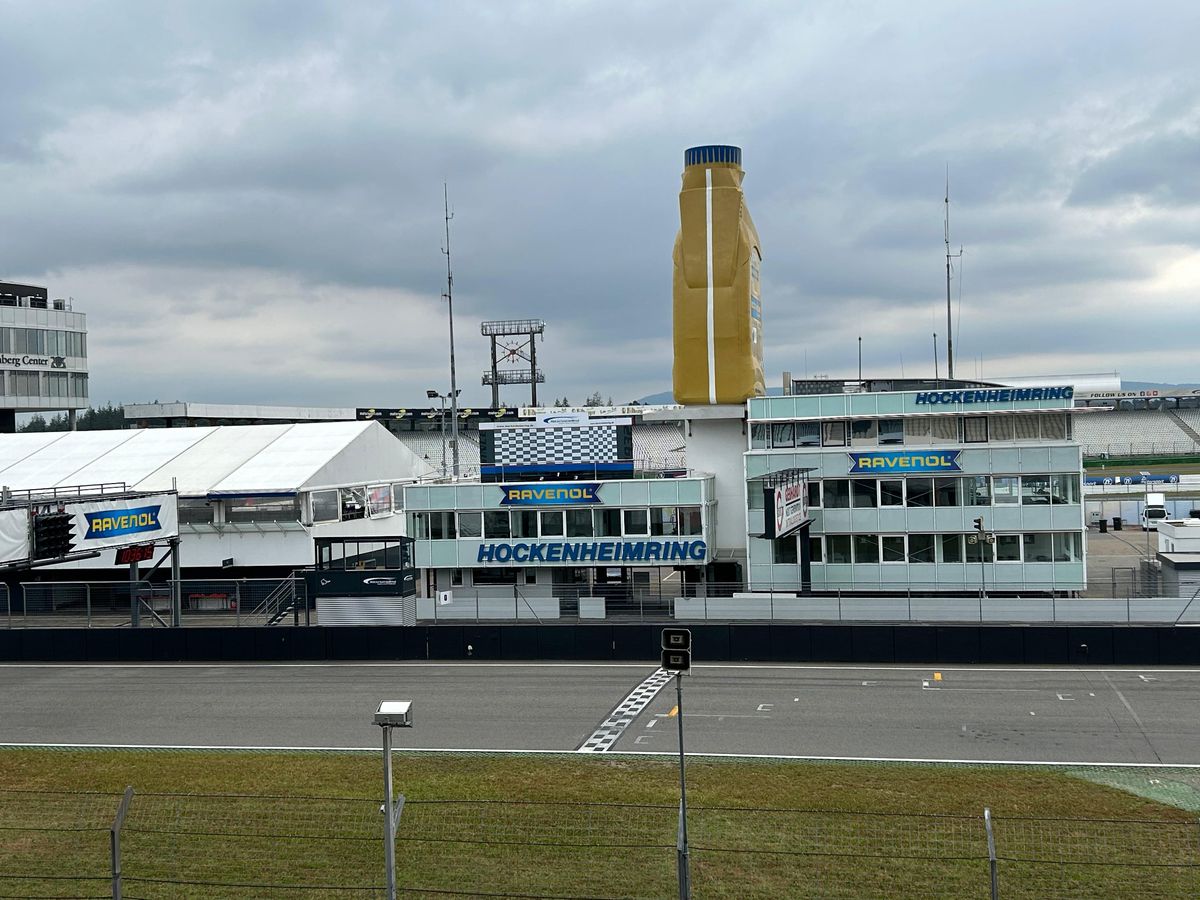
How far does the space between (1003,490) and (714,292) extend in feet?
44.5

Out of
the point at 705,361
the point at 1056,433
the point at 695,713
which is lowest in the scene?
the point at 695,713

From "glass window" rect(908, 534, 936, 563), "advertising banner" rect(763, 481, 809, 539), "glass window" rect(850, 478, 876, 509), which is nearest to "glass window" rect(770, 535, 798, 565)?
"glass window" rect(850, 478, 876, 509)

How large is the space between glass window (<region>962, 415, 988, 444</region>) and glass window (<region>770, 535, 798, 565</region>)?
25.1ft

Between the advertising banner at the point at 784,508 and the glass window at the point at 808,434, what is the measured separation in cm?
427

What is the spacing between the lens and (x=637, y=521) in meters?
42.5

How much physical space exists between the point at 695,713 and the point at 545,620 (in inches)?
435

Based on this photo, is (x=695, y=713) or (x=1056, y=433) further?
(x=1056, y=433)

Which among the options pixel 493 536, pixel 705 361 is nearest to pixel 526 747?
pixel 493 536

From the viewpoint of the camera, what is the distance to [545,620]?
3747 centimetres

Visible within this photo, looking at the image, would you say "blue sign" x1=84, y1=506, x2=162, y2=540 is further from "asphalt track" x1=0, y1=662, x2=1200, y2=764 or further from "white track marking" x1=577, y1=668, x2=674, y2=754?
"white track marking" x1=577, y1=668, x2=674, y2=754

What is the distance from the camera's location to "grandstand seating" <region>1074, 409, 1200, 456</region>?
448 ft

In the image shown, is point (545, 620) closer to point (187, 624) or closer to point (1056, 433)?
point (187, 624)

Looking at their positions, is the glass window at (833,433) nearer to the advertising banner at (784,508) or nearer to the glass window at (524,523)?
the advertising banner at (784,508)

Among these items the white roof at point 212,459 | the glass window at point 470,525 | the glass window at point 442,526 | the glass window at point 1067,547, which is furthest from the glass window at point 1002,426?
the white roof at point 212,459
